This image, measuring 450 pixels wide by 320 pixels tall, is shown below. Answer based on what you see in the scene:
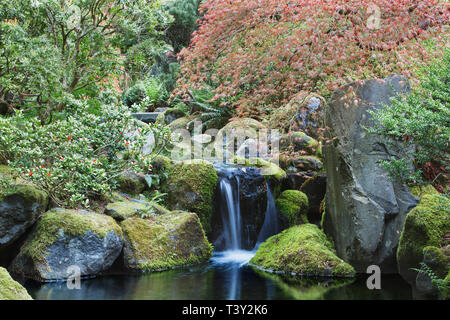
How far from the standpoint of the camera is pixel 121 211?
7.17 m

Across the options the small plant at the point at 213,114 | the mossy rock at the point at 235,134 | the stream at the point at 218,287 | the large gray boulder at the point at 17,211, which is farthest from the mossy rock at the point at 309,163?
the large gray boulder at the point at 17,211

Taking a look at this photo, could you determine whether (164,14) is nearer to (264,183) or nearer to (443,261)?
(264,183)

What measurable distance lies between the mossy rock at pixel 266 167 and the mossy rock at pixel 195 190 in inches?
37.1

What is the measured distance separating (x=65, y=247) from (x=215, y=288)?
7.79 ft

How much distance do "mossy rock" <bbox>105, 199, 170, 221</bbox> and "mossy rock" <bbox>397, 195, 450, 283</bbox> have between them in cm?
436

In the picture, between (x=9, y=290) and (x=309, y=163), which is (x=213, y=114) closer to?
(x=309, y=163)

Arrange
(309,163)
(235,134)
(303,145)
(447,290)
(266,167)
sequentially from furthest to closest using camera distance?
(235,134) < (303,145) < (309,163) < (266,167) < (447,290)

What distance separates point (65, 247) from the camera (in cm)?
612

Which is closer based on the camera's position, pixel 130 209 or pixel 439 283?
pixel 439 283

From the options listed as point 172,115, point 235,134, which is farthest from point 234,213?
point 172,115

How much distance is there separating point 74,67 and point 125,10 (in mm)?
1630
